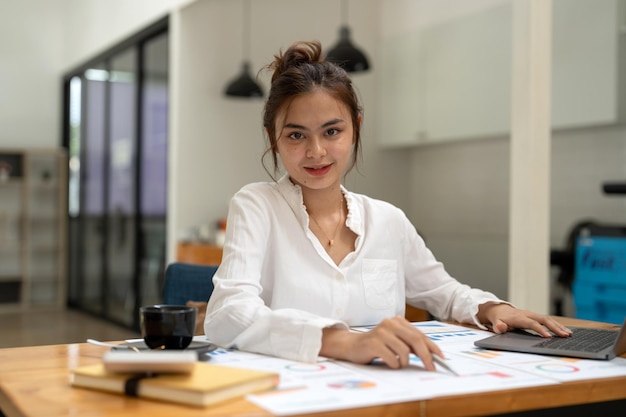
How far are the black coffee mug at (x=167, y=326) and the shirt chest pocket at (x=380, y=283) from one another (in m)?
0.59

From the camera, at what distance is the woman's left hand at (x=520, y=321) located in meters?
1.63

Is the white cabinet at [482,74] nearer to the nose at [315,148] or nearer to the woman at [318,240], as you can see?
the woman at [318,240]

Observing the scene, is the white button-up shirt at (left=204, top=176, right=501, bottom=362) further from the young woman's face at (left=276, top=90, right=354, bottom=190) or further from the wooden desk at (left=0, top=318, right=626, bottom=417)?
the wooden desk at (left=0, top=318, right=626, bottom=417)

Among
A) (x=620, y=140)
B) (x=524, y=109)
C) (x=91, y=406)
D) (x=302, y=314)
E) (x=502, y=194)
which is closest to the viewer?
(x=91, y=406)

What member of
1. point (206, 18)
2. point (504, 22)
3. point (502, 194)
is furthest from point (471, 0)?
point (206, 18)

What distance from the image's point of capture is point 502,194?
19.9ft

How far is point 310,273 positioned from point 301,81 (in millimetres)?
434

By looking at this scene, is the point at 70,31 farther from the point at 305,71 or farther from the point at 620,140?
the point at 305,71

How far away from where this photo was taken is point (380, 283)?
73.7 inches

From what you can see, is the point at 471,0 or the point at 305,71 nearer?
the point at 305,71

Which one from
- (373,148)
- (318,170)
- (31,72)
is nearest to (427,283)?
(318,170)

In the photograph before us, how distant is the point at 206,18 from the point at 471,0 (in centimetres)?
204

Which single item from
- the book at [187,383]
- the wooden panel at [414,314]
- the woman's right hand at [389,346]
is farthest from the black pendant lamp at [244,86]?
the book at [187,383]

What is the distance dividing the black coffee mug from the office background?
4.18 m
